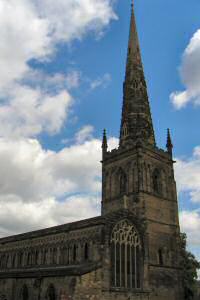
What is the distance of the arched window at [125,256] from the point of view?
30.5 metres

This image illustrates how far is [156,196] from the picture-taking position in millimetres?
37406

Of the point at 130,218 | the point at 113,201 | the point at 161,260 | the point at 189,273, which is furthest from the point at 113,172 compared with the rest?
the point at 189,273

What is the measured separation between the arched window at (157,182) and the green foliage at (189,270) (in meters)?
6.29

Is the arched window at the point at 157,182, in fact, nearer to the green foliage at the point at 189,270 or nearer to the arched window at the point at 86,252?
the green foliage at the point at 189,270

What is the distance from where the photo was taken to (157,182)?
3934 centimetres

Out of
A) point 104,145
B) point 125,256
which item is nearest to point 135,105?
point 104,145

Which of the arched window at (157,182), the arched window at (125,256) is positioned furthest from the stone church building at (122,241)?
the arched window at (157,182)

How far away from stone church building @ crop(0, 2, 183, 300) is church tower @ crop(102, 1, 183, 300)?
0.08 metres

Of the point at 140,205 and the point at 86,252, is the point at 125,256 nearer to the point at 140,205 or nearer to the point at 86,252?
the point at 86,252

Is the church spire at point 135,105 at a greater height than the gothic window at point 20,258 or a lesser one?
greater

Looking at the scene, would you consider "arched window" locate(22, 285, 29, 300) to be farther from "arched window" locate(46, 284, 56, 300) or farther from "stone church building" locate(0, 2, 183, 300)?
"arched window" locate(46, 284, 56, 300)

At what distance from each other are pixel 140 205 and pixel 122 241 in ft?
15.7

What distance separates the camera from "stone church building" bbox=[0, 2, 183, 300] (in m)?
29.4

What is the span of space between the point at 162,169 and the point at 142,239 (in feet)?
31.5
